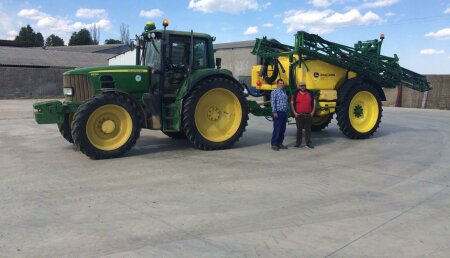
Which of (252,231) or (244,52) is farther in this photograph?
(244,52)

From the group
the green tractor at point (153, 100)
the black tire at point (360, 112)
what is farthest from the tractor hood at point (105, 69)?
the black tire at point (360, 112)

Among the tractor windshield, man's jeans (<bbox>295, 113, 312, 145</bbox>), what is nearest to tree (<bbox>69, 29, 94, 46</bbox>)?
the tractor windshield

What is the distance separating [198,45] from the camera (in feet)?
30.4

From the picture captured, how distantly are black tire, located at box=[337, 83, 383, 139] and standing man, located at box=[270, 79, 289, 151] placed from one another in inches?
80.6

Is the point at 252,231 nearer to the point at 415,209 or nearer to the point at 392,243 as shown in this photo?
the point at 392,243

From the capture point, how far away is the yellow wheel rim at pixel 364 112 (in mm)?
11094

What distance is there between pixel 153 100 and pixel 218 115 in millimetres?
1471

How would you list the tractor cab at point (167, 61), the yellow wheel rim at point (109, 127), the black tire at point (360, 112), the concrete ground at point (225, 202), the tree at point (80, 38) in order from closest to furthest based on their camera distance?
the concrete ground at point (225, 202), the yellow wheel rim at point (109, 127), the tractor cab at point (167, 61), the black tire at point (360, 112), the tree at point (80, 38)

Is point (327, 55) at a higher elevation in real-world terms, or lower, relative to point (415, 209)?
higher

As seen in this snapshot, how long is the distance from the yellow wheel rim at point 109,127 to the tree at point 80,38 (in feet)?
277

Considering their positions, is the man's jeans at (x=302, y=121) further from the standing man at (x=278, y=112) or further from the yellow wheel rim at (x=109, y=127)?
the yellow wheel rim at (x=109, y=127)

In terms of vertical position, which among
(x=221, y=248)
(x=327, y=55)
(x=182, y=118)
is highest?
(x=327, y=55)

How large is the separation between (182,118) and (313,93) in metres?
3.47

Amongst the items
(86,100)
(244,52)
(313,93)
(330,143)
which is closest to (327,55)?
(313,93)
